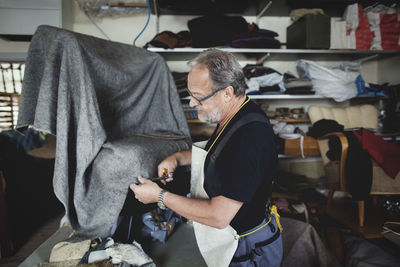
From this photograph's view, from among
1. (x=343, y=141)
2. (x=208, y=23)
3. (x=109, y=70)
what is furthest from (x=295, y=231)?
(x=208, y=23)

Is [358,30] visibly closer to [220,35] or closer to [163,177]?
[220,35]

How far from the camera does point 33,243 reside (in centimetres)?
229

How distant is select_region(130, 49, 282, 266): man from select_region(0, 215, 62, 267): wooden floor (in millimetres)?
1822

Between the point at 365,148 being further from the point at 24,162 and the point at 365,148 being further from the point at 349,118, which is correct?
the point at 24,162

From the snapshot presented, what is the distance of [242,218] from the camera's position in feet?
3.55

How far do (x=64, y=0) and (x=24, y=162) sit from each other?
193 centimetres

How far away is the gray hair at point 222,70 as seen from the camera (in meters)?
1.05

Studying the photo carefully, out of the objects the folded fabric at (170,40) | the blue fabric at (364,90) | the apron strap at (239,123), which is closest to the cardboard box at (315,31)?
the blue fabric at (364,90)

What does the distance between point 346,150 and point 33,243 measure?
3.00 meters

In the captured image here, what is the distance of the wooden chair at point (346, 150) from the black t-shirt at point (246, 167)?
49.4 inches

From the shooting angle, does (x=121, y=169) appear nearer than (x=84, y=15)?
Yes

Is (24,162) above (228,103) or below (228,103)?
below

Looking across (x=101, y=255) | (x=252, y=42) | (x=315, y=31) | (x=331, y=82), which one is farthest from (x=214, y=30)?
(x=101, y=255)

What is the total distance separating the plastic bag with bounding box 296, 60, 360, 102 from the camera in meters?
2.60
